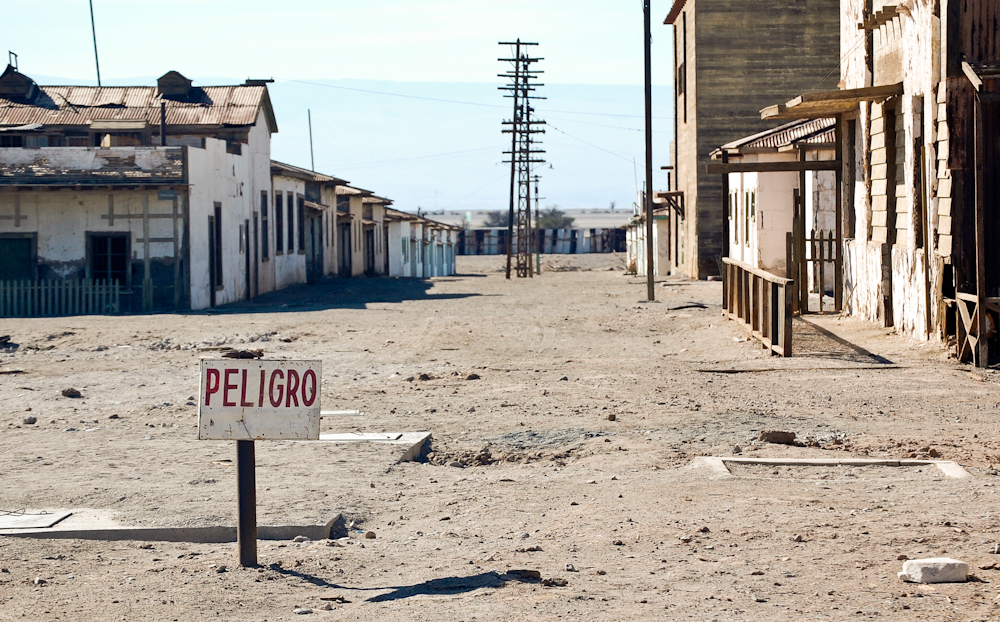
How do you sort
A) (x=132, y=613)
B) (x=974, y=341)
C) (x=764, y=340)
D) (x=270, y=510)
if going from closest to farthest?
(x=132, y=613) < (x=270, y=510) < (x=974, y=341) < (x=764, y=340)

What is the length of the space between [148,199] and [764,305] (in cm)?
1608

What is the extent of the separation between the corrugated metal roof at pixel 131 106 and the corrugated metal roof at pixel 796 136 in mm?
16255

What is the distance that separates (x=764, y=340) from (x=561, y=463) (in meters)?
7.06

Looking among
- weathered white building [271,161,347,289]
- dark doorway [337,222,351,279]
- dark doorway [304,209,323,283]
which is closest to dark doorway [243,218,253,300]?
weathered white building [271,161,347,289]

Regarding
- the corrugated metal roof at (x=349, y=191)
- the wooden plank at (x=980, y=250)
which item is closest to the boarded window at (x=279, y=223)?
the corrugated metal roof at (x=349, y=191)

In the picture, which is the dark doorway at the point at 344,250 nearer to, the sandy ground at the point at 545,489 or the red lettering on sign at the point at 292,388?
the sandy ground at the point at 545,489

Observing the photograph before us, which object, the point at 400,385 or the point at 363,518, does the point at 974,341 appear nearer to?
the point at 400,385

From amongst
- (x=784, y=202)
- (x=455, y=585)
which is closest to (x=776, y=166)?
(x=784, y=202)

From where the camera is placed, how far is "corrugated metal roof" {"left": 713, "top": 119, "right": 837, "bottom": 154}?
72.9ft

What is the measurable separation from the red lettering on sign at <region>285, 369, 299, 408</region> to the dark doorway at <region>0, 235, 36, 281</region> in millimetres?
22720

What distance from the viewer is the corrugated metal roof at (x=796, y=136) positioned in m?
22.2

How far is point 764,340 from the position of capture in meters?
15.2

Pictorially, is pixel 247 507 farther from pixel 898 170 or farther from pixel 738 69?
pixel 738 69

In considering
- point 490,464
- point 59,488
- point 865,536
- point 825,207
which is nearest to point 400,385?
point 490,464
